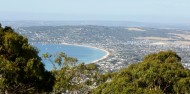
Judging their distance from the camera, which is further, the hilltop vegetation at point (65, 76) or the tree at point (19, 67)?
the hilltop vegetation at point (65, 76)

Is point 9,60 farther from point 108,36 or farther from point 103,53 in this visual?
point 108,36

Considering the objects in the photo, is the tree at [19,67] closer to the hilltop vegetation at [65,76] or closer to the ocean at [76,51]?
the hilltop vegetation at [65,76]

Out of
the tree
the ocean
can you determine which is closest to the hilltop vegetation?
the tree

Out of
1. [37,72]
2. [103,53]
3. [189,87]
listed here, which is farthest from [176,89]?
[103,53]

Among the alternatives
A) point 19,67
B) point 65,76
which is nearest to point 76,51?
point 65,76

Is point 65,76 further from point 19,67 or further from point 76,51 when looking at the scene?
point 76,51

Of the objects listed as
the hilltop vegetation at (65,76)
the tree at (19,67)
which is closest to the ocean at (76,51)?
the hilltop vegetation at (65,76)

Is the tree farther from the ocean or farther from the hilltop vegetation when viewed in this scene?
the ocean
